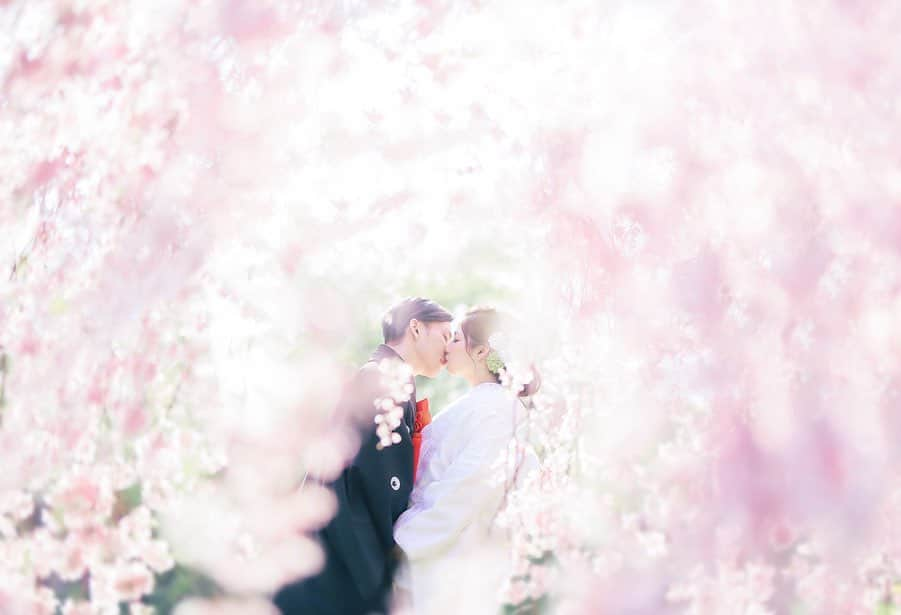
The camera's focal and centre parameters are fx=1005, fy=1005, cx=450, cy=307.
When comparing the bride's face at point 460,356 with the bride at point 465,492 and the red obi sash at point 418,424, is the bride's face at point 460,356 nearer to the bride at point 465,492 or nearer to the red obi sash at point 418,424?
the bride at point 465,492

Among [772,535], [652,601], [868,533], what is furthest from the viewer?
[652,601]

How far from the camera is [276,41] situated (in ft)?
7.47

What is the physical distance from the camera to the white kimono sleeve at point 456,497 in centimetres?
258

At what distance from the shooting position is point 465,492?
263cm

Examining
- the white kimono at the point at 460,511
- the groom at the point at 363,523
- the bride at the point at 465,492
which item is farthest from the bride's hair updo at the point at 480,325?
the groom at the point at 363,523

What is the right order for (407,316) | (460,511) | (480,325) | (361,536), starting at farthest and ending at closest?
(480,325), (407,316), (460,511), (361,536)

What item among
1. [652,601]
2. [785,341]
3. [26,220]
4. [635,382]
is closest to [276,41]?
[26,220]

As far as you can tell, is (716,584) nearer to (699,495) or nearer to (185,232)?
(699,495)

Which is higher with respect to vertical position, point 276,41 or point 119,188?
point 276,41

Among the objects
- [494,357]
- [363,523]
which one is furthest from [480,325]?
[363,523]

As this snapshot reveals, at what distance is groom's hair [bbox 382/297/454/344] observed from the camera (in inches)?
107

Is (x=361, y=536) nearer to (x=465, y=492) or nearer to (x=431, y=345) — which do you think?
(x=465, y=492)

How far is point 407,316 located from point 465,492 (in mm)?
493

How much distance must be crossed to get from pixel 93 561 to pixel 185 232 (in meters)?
1.12
